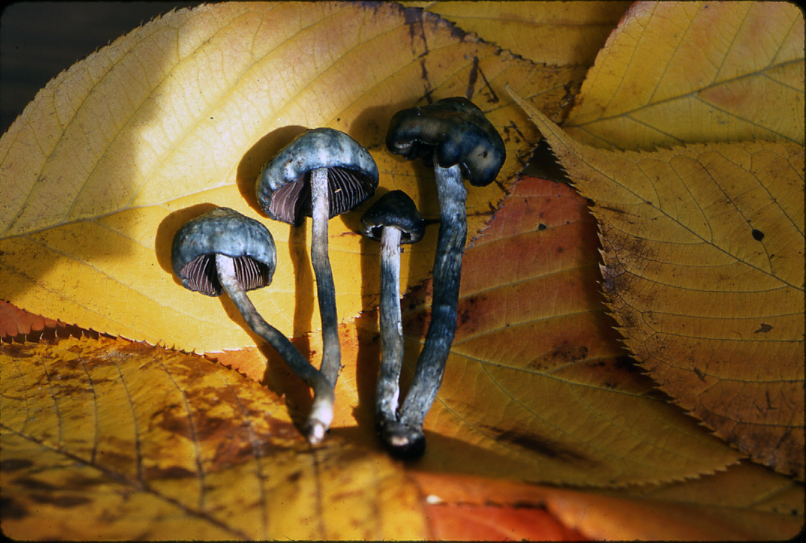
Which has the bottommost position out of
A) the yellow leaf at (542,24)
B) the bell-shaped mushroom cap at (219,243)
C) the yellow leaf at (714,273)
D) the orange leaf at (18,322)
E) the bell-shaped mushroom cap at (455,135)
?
the yellow leaf at (714,273)

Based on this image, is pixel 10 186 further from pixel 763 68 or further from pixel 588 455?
pixel 763 68

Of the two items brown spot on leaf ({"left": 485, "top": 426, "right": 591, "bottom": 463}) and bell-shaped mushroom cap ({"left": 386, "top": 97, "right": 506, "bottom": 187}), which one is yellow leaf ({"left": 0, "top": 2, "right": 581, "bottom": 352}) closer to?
bell-shaped mushroom cap ({"left": 386, "top": 97, "right": 506, "bottom": 187})

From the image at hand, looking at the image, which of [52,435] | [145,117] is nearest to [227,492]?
[52,435]

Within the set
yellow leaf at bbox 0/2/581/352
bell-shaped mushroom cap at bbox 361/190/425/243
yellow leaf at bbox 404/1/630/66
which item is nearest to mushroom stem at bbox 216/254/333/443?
yellow leaf at bbox 0/2/581/352

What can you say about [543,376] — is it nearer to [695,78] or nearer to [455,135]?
[455,135]

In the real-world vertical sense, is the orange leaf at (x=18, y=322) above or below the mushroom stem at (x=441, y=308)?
above

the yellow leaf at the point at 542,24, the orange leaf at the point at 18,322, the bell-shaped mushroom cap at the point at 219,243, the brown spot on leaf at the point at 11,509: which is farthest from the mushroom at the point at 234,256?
the yellow leaf at the point at 542,24

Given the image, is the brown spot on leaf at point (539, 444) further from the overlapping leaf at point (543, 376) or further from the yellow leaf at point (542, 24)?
the yellow leaf at point (542, 24)

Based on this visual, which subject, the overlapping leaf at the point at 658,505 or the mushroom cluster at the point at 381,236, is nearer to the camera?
the overlapping leaf at the point at 658,505
